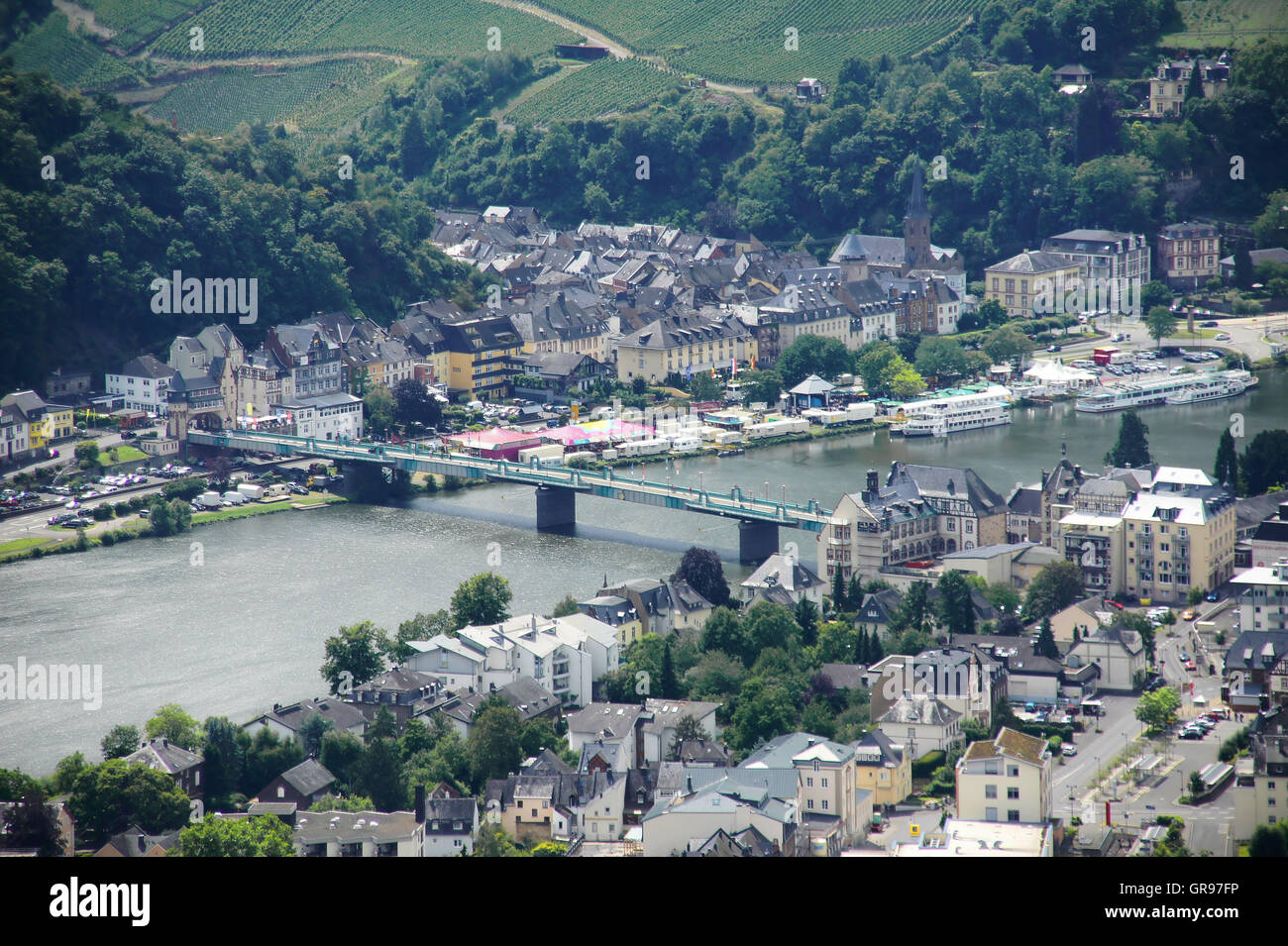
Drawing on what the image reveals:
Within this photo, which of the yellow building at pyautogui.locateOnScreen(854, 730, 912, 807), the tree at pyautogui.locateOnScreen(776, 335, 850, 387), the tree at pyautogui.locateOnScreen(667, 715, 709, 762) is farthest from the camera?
the tree at pyautogui.locateOnScreen(776, 335, 850, 387)

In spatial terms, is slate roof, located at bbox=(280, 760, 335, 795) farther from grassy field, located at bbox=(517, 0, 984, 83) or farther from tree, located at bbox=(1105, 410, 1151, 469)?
grassy field, located at bbox=(517, 0, 984, 83)

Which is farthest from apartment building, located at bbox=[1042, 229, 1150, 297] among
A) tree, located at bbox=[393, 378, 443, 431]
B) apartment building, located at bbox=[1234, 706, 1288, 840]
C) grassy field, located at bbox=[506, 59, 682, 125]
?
apartment building, located at bbox=[1234, 706, 1288, 840]

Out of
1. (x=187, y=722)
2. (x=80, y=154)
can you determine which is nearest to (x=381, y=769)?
(x=187, y=722)

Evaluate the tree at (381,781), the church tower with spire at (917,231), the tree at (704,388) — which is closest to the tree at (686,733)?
the tree at (381,781)

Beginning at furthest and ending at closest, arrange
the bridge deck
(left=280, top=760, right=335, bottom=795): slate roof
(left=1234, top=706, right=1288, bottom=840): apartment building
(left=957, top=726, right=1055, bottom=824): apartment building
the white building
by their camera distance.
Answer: the white building
the bridge deck
(left=280, top=760, right=335, bottom=795): slate roof
(left=957, top=726, right=1055, bottom=824): apartment building
(left=1234, top=706, right=1288, bottom=840): apartment building

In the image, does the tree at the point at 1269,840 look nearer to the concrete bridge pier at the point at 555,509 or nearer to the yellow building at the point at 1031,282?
the concrete bridge pier at the point at 555,509

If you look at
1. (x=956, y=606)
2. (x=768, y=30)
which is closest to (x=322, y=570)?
(x=956, y=606)
